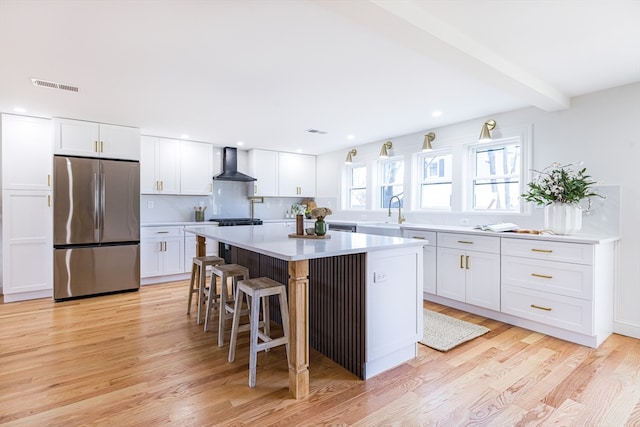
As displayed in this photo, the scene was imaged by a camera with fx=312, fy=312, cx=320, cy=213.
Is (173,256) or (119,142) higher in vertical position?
(119,142)

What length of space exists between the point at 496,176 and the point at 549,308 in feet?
5.62

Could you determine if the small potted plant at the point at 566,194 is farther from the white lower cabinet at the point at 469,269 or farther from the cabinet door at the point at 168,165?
the cabinet door at the point at 168,165

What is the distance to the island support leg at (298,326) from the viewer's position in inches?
72.8

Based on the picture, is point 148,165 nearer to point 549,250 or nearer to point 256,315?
point 256,315

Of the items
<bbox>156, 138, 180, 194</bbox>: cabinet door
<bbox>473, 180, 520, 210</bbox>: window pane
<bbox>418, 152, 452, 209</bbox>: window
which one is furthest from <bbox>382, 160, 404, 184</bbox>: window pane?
<bbox>156, 138, 180, 194</bbox>: cabinet door

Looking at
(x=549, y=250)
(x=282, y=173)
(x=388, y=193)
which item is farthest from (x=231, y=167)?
(x=549, y=250)

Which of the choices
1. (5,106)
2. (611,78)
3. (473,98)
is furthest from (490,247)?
(5,106)

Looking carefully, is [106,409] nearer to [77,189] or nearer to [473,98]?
[77,189]

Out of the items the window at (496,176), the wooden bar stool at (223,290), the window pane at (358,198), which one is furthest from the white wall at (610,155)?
the wooden bar stool at (223,290)

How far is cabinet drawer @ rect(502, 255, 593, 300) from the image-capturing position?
263 centimetres

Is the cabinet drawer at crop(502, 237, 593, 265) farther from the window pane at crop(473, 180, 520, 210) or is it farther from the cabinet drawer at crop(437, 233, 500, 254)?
the window pane at crop(473, 180, 520, 210)

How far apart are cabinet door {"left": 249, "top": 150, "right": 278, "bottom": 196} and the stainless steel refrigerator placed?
2.10m

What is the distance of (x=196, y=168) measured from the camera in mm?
5348

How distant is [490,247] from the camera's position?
3.23 m
